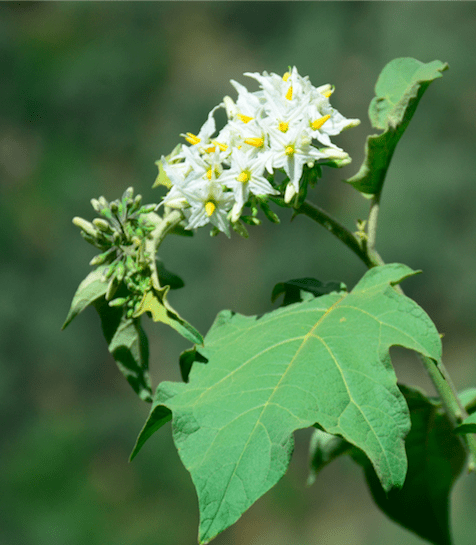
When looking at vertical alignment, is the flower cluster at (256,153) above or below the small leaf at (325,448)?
above

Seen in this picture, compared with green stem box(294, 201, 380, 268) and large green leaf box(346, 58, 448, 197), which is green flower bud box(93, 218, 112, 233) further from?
large green leaf box(346, 58, 448, 197)

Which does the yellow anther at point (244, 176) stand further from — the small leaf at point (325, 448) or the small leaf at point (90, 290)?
the small leaf at point (325, 448)

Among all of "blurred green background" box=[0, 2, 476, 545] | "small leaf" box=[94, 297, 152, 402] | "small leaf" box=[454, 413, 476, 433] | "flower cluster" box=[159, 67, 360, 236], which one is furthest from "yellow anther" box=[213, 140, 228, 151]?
"blurred green background" box=[0, 2, 476, 545]

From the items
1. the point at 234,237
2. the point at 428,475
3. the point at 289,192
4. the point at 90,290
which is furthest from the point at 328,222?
the point at 234,237

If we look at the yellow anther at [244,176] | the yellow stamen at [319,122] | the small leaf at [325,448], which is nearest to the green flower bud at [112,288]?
the yellow anther at [244,176]

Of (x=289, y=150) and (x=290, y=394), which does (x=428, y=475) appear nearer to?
(x=290, y=394)
